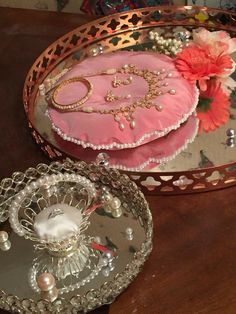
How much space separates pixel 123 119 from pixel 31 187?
19 centimetres

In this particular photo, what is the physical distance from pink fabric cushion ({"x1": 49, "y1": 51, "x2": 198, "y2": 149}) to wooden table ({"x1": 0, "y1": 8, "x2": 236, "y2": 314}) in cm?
7

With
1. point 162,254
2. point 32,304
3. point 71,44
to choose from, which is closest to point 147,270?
point 162,254

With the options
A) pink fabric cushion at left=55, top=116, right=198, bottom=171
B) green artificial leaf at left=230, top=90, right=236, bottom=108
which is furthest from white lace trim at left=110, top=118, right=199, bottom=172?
green artificial leaf at left=230, top=90, right=236, bottom=108

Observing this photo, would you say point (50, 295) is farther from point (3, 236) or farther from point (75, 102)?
point (75, 102)

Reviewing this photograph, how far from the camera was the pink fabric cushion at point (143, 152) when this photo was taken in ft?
2.70

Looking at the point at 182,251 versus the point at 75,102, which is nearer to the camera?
the point at 182,251

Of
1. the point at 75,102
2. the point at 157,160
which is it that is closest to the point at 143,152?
the point at 157,160

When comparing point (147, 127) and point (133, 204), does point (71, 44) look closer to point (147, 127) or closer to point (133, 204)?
point (147, 127)

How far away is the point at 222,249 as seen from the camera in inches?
27.9

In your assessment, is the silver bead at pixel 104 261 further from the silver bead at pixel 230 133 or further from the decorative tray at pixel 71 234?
the silver bead at pixel 230 133

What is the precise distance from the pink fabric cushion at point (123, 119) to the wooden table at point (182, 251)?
72mm

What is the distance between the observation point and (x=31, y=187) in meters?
0.72

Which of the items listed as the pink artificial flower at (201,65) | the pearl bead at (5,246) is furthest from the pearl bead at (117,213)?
the pink artificial flower at (201,65)

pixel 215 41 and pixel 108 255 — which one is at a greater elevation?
pixel 215 41
